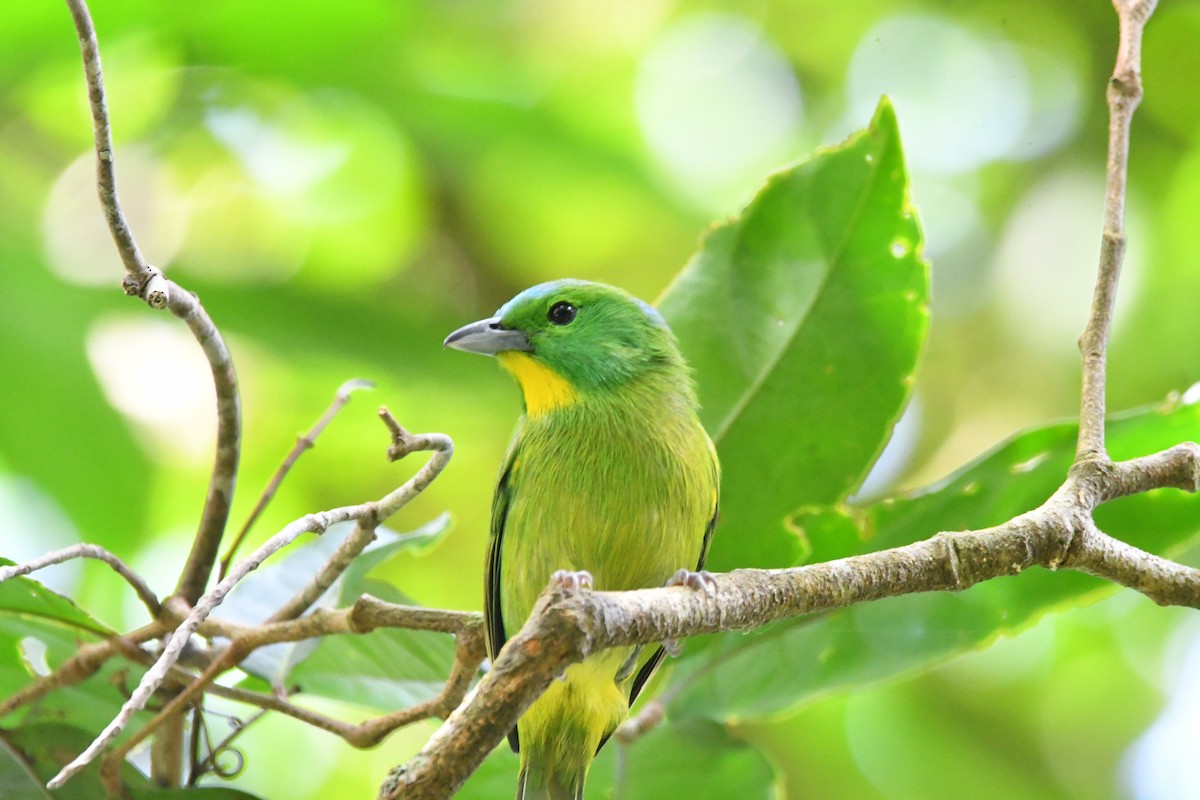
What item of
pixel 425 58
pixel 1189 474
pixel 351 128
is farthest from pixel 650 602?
pixel 351 128

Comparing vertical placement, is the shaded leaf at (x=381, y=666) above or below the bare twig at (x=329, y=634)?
above

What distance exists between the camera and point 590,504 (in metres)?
2.38

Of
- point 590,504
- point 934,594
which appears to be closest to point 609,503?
point 590,504

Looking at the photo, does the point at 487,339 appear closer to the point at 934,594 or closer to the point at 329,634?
the point at 329,634

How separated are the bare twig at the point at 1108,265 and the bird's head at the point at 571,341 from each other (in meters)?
0.90

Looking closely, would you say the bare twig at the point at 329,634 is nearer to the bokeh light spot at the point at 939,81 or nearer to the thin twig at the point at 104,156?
the thin twig at the point at 104,156

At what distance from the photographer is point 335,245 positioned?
17.0 ft

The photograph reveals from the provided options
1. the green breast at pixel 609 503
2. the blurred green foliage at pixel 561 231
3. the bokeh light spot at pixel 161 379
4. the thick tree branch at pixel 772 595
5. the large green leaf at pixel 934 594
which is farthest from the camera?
the bokeh light spot at pixel 161 379

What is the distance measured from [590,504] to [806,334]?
551 mm

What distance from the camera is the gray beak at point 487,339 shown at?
2.66 meters

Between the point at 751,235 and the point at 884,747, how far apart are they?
9.83 feet

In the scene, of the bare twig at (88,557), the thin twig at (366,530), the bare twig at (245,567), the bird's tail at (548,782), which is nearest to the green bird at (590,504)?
the bird's tail at (548,782)

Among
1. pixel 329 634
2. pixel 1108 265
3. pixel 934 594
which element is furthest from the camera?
pixel 934 594

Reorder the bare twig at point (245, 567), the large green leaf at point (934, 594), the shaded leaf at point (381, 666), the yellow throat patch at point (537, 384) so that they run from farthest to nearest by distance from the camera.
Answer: the yellow throat patch at point (537, 384)
the shaded leaf at point (381, 666)
the large green leaf at point (934, 594)
the bare twig at point (245, 567)
